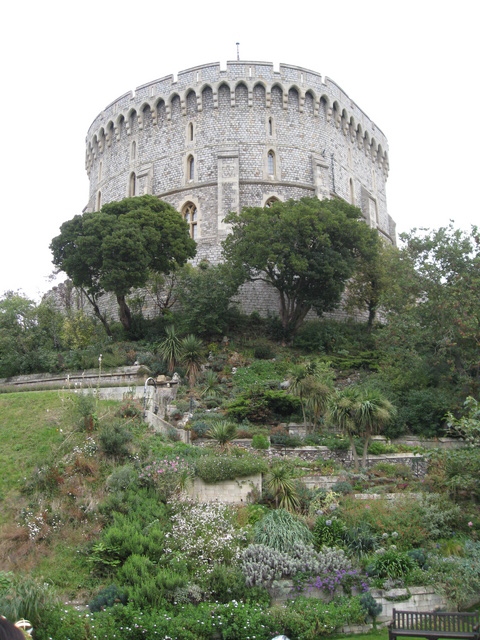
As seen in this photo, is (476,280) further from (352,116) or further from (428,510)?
(352,116)

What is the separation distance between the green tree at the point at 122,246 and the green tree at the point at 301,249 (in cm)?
260

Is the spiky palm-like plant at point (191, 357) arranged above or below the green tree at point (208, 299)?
below

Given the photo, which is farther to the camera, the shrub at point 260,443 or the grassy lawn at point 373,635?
the shrub at point 260,443

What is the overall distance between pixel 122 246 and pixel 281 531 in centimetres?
1772

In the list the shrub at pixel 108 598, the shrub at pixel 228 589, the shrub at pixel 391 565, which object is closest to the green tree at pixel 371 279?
the shrub at pixel 391 565

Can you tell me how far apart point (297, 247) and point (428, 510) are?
54.1ft

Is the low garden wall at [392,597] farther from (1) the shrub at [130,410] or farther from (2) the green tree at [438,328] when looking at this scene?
(2) the green tree at [438,328]

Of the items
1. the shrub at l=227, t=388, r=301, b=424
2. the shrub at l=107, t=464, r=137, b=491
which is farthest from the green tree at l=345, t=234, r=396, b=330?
the shrub at l=107, t=464, r=137, b=491

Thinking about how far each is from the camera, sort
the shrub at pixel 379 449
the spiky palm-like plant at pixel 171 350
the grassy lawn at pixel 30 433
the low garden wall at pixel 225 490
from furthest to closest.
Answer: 1. the spiky palm-like plant at pixel 171 350
2. the shrub at pixel 379 449
3. the grassy lawn at pixel 30 433
4. the low garden wall at pixel 225 490

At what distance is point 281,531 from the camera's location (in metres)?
13.5

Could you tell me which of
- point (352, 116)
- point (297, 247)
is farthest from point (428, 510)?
point (352, 116)

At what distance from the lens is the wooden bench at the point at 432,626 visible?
9961 mm

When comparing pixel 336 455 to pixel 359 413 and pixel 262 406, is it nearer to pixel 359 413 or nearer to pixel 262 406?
pixel 359 413

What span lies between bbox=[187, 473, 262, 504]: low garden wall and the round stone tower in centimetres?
2116
